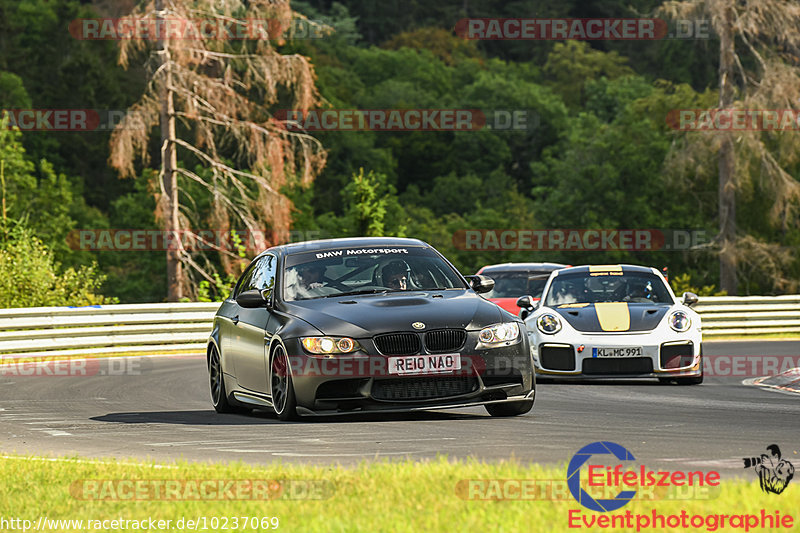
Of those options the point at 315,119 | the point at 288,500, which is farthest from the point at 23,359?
the point at 315,119

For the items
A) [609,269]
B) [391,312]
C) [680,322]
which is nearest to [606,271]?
[609,269]

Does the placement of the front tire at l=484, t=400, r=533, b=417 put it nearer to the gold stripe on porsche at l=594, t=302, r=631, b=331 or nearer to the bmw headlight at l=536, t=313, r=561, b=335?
the gold stripe on porsche at l=594, t=302, r=631, b=331

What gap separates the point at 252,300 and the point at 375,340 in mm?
1741

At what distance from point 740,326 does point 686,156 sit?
16.8m

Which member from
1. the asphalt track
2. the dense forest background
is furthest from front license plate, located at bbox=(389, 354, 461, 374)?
the dense forest background

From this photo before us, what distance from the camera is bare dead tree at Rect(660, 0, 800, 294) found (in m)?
44.2

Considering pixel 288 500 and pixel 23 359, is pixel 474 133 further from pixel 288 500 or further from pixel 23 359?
pixel 288 500

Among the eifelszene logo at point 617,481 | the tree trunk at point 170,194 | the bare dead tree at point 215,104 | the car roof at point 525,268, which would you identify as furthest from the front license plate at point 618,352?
the tree trunk at point 170,194

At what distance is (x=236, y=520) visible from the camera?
695cm

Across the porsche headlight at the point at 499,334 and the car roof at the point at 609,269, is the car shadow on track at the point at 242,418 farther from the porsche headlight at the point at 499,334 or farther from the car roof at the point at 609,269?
the car roof at the point at 609,269

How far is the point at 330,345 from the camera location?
37.7 feet

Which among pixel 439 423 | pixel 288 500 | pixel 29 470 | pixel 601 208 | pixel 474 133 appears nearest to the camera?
pixel 288 500

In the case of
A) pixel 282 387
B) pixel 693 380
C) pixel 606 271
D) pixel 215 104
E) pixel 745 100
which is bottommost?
pixel 693 380

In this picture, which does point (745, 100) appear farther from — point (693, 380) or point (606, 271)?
point (693, 380)
